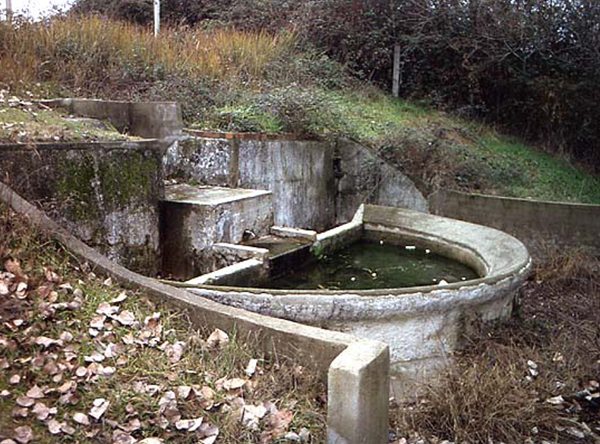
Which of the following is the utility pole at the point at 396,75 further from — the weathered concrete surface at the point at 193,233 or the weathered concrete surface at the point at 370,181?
the weathered concrete surface at the point at 193,233

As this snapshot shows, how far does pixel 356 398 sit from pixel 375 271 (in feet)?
10.2

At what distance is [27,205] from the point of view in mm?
3418

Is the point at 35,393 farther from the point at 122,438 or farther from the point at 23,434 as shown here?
the point at 122,438

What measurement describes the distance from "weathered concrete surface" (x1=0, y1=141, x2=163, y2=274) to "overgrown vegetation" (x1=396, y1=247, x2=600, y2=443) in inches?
93.7

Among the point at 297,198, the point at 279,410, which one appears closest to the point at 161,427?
the point at 279,410

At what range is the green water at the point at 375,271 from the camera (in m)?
5.14

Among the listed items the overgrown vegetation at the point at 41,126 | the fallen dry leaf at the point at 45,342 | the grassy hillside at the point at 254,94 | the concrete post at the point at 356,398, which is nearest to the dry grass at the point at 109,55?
the grassy hillside at the point at 254,94

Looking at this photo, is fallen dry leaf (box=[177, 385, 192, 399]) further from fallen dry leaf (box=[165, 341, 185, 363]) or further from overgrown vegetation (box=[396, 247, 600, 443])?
overgrown vegetation (box=[396, 247, 600, 443])

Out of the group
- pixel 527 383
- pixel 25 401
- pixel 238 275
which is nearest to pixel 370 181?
pixel 238 275

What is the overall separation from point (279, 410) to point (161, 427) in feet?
1.92

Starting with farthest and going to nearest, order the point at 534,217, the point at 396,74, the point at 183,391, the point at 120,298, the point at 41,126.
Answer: the point at 396,74
the point at 534,217
the point at 41,126
the point at 120,298
the point at 183,391

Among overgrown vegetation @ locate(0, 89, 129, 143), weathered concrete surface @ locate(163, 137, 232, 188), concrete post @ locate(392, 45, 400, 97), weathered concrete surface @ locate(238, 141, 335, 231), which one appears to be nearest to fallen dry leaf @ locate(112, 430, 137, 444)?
overgrown vegetation @ locate(0, 89, 129, 143)

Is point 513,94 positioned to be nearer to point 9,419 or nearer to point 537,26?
point 537,26

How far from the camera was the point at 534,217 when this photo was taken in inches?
296
